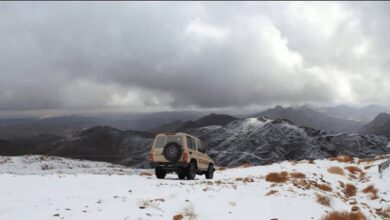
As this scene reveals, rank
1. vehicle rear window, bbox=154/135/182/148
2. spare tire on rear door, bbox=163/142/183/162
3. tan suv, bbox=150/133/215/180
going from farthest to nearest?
vehicle rear window, bbox=154/135/182/148 < tan suv, bbox=150/133/215/180 < spare tire on rear door, bbox=163/142/183/162

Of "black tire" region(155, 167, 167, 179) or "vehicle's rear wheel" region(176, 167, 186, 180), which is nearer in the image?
"vehicle's rear wheel" region(176, 167, 186, 180)

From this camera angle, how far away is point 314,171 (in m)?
27.7

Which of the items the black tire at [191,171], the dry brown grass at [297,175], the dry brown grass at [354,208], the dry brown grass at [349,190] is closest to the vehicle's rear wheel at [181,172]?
the black tire at [191,171]

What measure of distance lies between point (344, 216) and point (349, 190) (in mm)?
8276

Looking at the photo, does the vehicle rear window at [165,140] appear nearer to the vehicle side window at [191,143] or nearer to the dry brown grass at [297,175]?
the vehicle side window at [191,143]

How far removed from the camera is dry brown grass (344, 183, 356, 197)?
22541 mm

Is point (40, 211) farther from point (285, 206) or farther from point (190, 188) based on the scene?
point (285, 206)

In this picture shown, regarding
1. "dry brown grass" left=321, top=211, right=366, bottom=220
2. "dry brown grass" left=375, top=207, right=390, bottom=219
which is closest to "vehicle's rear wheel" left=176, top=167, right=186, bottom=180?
"dry brown grass" left=375, top=207, right=390, bottom=219

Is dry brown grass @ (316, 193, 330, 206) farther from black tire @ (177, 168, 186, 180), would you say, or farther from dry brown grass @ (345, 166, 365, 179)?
dry brown grass @ (345, 166, 365, 179)

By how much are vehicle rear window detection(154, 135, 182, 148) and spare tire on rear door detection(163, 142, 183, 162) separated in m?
0.36

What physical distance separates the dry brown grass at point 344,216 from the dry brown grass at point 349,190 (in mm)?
5874

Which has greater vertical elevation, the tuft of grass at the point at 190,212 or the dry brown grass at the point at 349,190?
the tuft of grass at the point at 190,212

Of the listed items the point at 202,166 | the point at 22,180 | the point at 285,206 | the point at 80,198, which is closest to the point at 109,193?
the point at 80,198

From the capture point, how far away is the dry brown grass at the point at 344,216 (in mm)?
15195
